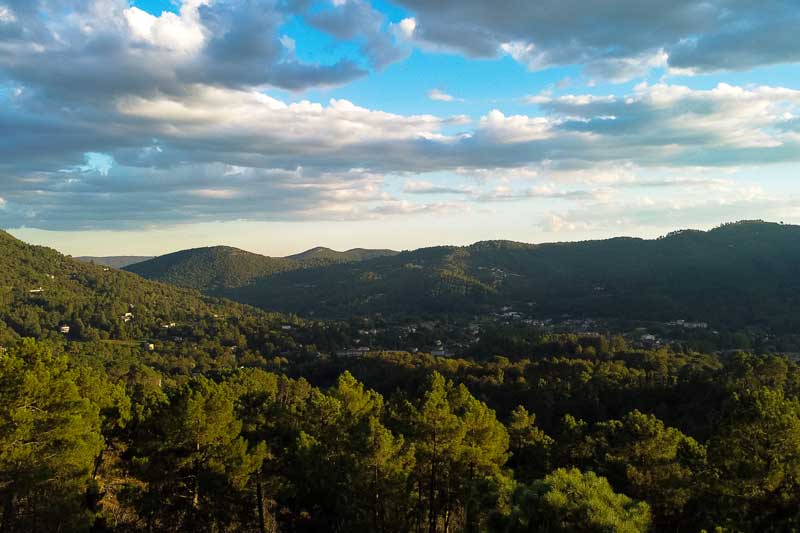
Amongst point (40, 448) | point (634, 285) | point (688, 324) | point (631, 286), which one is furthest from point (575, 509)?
point (634, 285)

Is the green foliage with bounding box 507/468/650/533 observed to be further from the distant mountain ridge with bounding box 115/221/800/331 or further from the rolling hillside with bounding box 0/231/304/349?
the distant mountain ridge with bounding box 115/221/800/331

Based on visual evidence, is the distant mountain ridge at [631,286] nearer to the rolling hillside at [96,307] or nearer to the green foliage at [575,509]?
the rolling hillside at [96,307]

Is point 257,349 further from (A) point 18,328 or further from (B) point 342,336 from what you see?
(A) point 18,328

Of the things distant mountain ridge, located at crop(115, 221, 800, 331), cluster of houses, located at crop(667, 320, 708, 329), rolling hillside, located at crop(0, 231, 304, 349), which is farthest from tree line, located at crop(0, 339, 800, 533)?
distant mountain ridge, located at crop(115, 221, 800, 331)

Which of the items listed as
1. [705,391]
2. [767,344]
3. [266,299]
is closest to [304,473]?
[705,391]

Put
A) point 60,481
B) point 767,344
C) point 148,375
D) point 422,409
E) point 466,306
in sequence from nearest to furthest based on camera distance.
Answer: point 60,481
point 422,409
point 148,375
point 767,344
point 466,306

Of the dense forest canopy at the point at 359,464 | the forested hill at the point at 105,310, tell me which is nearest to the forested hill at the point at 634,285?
the forested hill at the point at 105,310

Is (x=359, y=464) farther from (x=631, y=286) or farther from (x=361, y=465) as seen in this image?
(x=631, y=286)

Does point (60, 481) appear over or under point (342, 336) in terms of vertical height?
over

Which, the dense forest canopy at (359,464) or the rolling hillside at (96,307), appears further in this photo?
the rolling hillside at (96,307)
